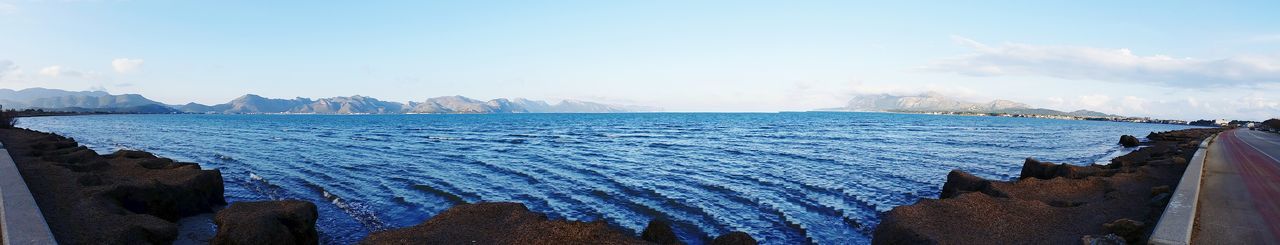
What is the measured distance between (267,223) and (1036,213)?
18322mm

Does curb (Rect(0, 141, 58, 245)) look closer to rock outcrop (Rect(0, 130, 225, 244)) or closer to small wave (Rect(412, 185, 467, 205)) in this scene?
rock outcrop (Rect(0, 130, 225, 244))

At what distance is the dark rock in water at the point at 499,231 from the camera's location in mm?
11227

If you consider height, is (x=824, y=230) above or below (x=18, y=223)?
Result: below

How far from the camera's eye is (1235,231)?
1117 centimetres

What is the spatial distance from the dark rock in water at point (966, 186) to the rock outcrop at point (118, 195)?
21644mm

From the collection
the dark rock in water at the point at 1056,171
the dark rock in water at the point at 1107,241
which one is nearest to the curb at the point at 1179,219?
the dark rock in water at the point at 1107,241

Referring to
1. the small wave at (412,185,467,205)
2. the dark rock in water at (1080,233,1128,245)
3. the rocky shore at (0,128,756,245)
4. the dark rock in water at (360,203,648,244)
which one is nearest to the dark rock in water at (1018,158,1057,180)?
the dark rock in water at (1080,233,1128,245)

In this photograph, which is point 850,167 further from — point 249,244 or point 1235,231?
point 249,244

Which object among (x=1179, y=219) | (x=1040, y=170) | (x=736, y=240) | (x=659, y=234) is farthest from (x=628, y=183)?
(x=1179, y=219)

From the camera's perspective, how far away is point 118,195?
14.6 metres

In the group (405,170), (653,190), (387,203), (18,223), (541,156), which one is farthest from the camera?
(541,156)

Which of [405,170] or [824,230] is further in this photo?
[405,170]

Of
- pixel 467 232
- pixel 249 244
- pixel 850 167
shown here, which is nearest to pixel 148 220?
pixel 249 244

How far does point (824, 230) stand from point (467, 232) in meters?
10.1
